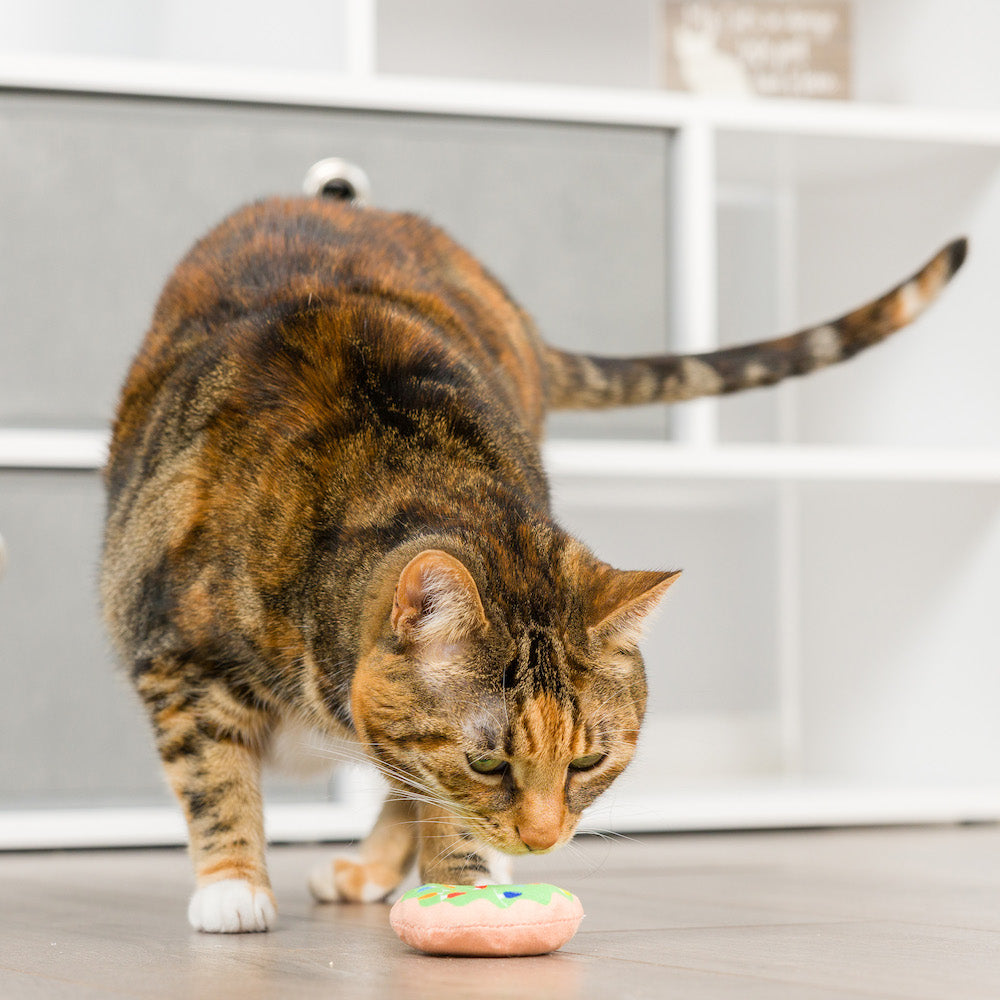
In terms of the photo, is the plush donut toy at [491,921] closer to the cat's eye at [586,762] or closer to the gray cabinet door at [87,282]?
the cat's eye at [586,762]

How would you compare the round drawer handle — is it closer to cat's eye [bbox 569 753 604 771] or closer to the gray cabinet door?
the gray cabinet door

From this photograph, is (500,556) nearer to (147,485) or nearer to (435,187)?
(147,485)

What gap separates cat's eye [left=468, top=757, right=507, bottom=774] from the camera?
3.82ft

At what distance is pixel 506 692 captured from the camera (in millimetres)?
1157

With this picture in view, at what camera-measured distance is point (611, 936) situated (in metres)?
1.33

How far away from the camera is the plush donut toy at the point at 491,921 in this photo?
1.19 metres

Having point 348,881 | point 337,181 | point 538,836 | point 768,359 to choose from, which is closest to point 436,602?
point 538,836

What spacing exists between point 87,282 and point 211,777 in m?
0.97

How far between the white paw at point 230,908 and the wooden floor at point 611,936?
0.06 ft

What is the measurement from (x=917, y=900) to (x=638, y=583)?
566mm

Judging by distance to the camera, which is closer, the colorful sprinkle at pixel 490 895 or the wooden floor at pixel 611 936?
the wooden floor at pixel 611 936

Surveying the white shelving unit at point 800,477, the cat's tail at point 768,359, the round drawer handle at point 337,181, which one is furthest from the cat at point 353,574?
the white shelving unit at point 800,477

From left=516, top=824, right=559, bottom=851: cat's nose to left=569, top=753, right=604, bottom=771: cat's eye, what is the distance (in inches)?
2.0

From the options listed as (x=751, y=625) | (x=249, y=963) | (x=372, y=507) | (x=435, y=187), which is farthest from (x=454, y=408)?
(x=751, y=625)
